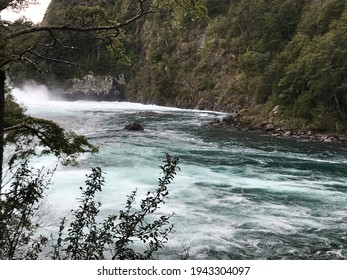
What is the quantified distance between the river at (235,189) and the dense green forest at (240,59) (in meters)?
6.02

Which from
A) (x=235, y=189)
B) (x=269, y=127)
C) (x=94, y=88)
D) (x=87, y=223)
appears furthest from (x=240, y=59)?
(x=87, y=223)

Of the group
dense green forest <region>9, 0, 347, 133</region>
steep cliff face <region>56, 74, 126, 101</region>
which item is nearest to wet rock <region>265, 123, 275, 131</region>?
dense green forest <region>9, 0, 347, 133</region>

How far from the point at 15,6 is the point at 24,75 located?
84083mm

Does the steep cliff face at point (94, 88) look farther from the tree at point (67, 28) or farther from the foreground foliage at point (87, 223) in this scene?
the foreground foliage at point (87, 223)

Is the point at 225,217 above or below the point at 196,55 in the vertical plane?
below

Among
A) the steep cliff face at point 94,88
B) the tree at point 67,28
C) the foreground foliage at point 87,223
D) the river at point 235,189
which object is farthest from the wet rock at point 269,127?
the steep cliff face at point 94,88

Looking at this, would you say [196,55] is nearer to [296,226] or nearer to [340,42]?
[340,42]

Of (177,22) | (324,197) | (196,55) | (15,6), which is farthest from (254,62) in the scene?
(15,6)

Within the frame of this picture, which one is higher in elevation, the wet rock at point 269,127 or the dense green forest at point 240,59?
the dense green forest at point 240,59

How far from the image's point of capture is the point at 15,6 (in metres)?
7.89

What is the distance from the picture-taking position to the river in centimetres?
1150

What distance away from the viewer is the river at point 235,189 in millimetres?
11500

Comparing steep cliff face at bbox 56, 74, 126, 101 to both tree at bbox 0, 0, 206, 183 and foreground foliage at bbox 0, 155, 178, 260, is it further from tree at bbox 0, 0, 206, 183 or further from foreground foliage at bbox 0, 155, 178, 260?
foreground foliage at bbox 0, 155, 178, 260
